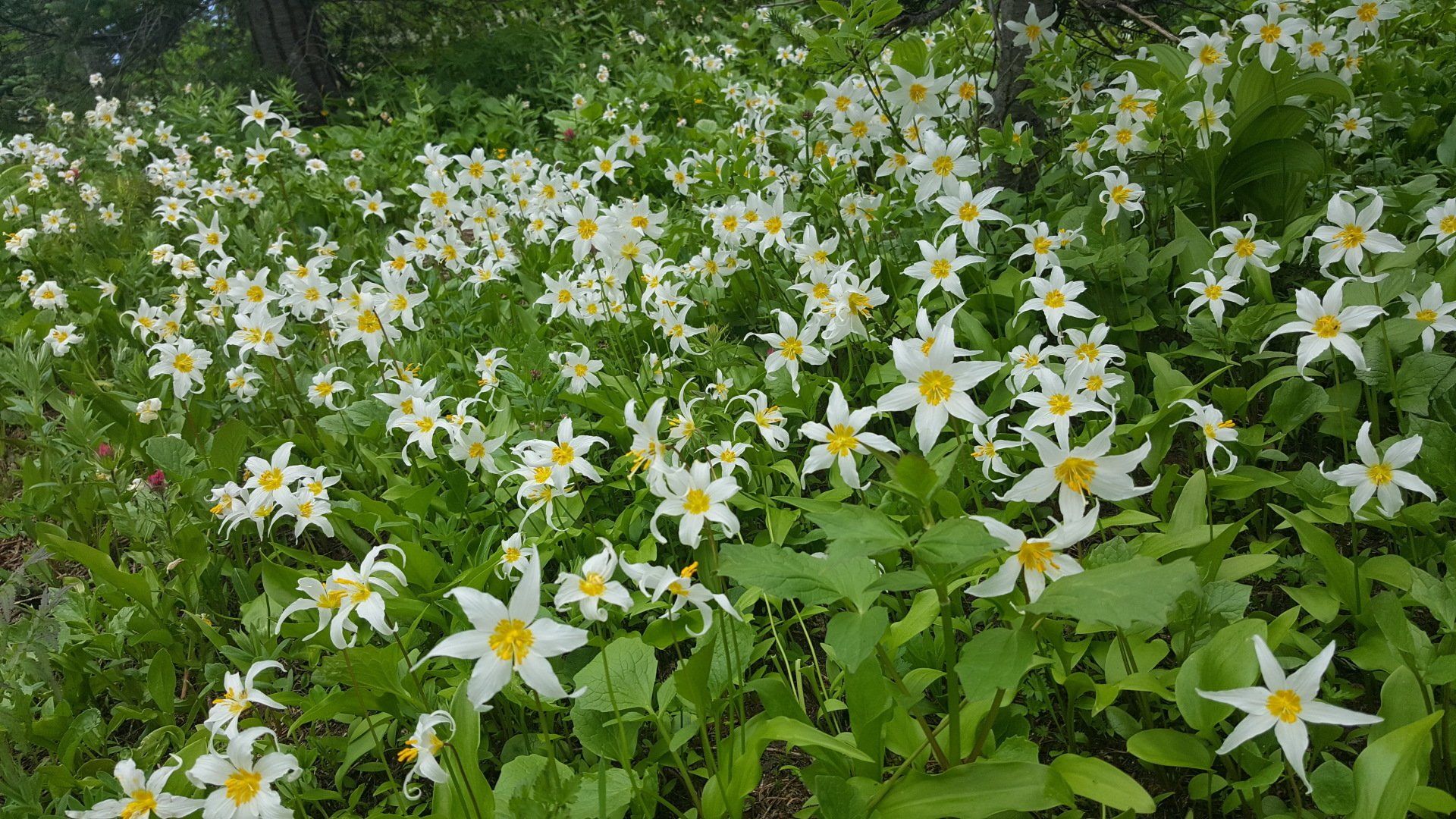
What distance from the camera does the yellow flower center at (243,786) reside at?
143 cm

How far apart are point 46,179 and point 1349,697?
7.60 metres

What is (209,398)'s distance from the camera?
3.40 metres

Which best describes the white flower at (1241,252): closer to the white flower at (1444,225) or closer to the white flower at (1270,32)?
the white flower at (1444,225)

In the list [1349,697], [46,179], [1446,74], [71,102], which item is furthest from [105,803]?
[71,102]

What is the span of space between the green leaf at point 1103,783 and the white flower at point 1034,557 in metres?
0.33

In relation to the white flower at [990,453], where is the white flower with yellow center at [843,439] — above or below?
above

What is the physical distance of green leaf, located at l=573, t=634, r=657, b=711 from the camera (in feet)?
5.53

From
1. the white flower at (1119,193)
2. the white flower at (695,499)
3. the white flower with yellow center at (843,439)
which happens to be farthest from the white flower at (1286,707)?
the white flower at (1119,193)

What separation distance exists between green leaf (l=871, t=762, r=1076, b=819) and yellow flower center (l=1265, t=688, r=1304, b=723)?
316 mm

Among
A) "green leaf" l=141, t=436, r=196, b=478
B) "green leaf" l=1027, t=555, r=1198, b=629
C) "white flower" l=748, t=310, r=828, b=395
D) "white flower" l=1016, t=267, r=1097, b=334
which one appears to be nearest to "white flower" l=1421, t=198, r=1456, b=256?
"white flower" l=1016, t=267, r=1097, b=334

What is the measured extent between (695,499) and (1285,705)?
942 mm

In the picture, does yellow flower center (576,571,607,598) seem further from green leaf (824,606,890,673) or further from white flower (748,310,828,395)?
white flower (748,310,828,395)

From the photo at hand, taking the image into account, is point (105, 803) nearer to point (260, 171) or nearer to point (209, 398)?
point (209, 398)

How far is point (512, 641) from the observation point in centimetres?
122
